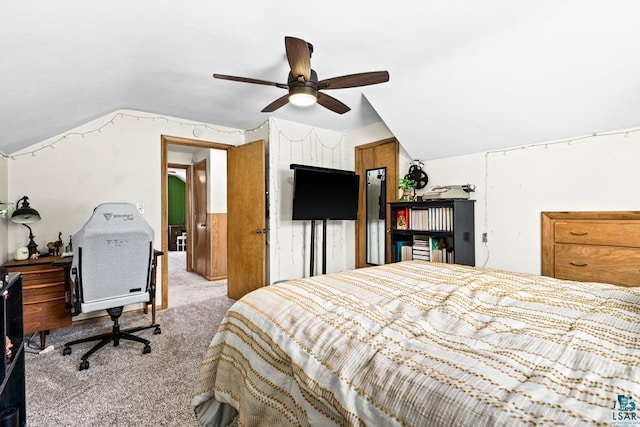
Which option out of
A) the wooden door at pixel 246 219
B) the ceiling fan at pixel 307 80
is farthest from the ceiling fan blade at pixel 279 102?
the wooden door at pixel 246 219

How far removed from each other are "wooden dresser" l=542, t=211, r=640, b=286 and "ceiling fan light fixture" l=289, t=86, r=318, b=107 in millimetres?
2269

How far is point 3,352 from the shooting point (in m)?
1.25

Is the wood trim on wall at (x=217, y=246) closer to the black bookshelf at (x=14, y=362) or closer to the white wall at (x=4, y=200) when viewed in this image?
the white wall at (x=4, y=200)

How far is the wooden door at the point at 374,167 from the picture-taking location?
388 cm

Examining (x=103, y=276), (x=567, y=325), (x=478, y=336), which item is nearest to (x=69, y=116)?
(x=103, y=276)

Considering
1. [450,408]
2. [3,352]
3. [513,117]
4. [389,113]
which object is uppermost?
[389,113]

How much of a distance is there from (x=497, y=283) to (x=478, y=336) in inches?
32.9

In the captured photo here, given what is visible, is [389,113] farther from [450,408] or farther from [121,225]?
[450,408]

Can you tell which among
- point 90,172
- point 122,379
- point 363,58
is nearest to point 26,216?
point 90,172

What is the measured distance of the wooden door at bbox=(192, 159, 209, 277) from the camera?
17.9 ft

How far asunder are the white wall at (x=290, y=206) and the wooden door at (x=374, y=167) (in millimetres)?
138

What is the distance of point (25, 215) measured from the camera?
278cm

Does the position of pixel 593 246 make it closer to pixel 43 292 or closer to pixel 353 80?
pixel 353 80

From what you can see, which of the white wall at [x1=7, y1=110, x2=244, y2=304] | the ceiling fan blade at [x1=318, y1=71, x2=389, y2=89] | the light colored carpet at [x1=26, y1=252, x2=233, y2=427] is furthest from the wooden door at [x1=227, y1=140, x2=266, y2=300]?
the ceiling fan blade at [x1=318, y1=71, x2=389, y2=89]
